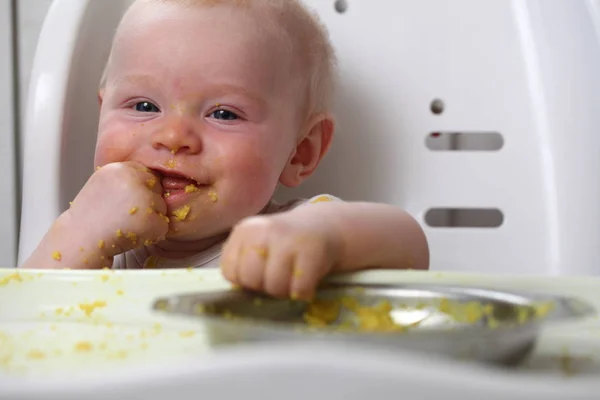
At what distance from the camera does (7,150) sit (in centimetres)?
123

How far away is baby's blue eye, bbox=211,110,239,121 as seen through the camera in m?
0.82

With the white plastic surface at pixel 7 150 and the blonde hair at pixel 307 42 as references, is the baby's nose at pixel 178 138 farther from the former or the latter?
the white plastic surface at pixel 7 150

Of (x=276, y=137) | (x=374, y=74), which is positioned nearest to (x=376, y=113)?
(x=374, y=74)

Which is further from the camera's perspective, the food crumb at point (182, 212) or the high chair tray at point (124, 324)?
the food crumb at point (182, 212)

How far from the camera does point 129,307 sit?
1.59 ft

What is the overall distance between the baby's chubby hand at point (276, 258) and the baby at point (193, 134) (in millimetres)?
206

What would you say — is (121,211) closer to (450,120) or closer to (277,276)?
(277,276)

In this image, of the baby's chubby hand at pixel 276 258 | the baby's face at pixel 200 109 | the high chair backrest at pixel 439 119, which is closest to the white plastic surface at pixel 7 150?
the high chair backrest at pixel 439 119

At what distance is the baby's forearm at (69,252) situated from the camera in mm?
752

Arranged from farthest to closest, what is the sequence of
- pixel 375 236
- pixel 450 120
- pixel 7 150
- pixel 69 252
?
pixel 7 150 < pixel 450 120 < pixel 69 252 < pixel 375 236

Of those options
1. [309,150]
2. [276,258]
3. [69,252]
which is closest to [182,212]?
[69,252]

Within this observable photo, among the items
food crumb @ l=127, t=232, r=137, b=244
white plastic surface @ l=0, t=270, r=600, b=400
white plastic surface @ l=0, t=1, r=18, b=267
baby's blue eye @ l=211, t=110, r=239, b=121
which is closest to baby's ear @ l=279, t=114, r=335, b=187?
baby's blue eye @ l=211, t=110, r=239, b=121

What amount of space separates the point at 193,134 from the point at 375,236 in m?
0.27

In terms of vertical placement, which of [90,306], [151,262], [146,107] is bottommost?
[151,262]
